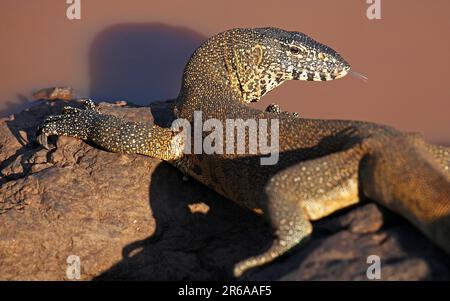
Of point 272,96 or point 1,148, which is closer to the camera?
point 1,148

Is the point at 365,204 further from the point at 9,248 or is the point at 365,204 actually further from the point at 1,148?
the point at 1,148

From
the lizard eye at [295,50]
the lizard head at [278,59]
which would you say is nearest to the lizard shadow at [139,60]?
the lizard head at [278,59]

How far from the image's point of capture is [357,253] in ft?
15.9

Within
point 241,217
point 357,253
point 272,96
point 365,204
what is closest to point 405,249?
point 357,253

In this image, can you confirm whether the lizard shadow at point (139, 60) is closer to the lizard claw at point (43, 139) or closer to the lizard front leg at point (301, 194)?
the lizard claw at point (43, 139)

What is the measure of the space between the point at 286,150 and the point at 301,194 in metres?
0.81

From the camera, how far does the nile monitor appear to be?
5.01 meters

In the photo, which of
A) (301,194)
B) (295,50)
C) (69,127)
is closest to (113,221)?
(69,127)

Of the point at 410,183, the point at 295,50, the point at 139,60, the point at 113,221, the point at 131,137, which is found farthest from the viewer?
the point at 139,60

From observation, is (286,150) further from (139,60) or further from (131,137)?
(139,60)

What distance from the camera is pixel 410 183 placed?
4.89 meters

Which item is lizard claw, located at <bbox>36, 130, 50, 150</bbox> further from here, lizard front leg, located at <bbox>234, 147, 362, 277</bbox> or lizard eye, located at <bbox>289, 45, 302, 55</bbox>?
lizard front leg, located at <bbox>234, 147, 362, 277</bbox>

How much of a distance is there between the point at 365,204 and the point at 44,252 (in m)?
3.42

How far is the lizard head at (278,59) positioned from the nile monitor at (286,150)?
0.5 inches
